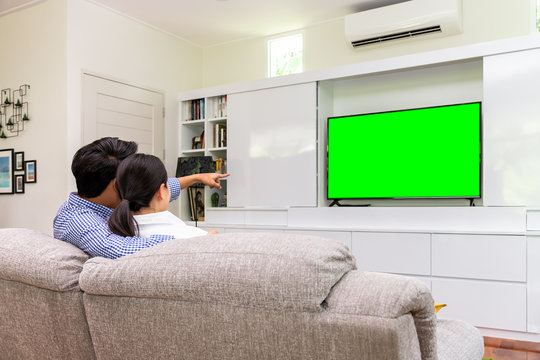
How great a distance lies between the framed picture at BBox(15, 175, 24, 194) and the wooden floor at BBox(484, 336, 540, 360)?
172 inches

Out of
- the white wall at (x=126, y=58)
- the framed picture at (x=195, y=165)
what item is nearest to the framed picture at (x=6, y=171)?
the white wall at (x=126, y=58)

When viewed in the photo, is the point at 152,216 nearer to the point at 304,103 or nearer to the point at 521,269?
the point at 521,269

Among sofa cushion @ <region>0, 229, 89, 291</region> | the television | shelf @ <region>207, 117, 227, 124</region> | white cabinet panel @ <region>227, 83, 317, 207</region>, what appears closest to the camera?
sofa cushion @ <region>0, 229, 89, 291</region>

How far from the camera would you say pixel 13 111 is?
492cm

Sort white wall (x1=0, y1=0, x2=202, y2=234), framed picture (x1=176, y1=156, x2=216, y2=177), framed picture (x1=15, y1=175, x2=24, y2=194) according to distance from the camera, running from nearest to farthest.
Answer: white wall (x1=0, y1=0, x2=202, y2=234) → framed picture (x1=15, y1=175, x2=24, y2=194) → framed picture (x1=176, y1=156, x2=216, y2=177)

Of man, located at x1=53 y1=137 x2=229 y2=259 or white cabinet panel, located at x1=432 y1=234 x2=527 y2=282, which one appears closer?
man, located at x1=53 y1=137 x2=229 y2=259

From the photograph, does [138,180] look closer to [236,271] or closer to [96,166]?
[96,166]

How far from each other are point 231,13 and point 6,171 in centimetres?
285

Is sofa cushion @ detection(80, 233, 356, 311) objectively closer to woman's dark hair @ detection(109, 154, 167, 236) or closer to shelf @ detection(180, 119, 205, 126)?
woman's dark hair @ detection(109, 154, 167, 236)

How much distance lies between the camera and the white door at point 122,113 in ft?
15.6

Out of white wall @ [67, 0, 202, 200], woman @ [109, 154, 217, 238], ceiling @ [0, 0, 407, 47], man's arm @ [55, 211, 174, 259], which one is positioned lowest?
man's arm @ [55, 211, 174, 259]

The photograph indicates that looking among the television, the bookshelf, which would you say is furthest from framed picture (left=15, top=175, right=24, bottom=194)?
the television

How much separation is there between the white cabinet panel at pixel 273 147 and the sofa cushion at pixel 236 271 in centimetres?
378

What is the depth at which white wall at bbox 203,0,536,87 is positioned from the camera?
14.0 feet
